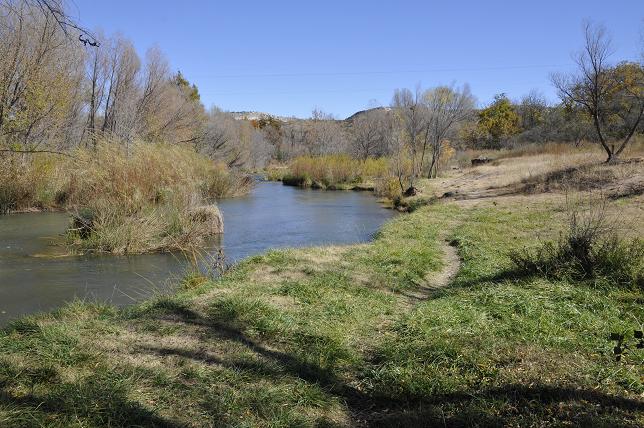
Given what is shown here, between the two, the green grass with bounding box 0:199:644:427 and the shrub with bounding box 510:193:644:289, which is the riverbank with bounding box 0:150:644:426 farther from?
the shrub with bounding box 510:193:644:289

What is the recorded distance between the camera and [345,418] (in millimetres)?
3848

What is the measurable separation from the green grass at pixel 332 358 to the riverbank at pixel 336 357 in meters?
0.02

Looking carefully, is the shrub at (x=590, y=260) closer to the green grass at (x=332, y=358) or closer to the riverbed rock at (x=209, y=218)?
the green grass at (x=332, y=358)

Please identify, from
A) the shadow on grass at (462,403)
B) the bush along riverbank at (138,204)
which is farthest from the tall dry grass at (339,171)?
the shadow on grass at (462,403)

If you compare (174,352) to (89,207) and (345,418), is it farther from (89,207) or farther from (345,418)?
(89,207)

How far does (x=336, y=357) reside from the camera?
496 centimetres

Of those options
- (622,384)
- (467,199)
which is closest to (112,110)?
(467,199)

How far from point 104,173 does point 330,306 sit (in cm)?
1086

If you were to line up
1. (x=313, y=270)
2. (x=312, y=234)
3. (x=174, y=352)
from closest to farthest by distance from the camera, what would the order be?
(x=174, y=352)
(x=313, y=270)
(x=312, y=234)

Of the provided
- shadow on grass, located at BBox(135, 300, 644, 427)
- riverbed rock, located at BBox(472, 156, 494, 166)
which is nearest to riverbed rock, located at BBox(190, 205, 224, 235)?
shadow on grass, located at BBox(135, 300, 644, 427)

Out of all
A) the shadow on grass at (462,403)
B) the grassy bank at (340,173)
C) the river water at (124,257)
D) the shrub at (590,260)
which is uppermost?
the grassy bank at (340,173)

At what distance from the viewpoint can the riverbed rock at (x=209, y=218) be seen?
15992 mm

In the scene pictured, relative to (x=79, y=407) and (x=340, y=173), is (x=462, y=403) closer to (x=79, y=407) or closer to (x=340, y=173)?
(x=79, y=407)

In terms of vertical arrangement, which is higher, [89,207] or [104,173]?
[104,173]
